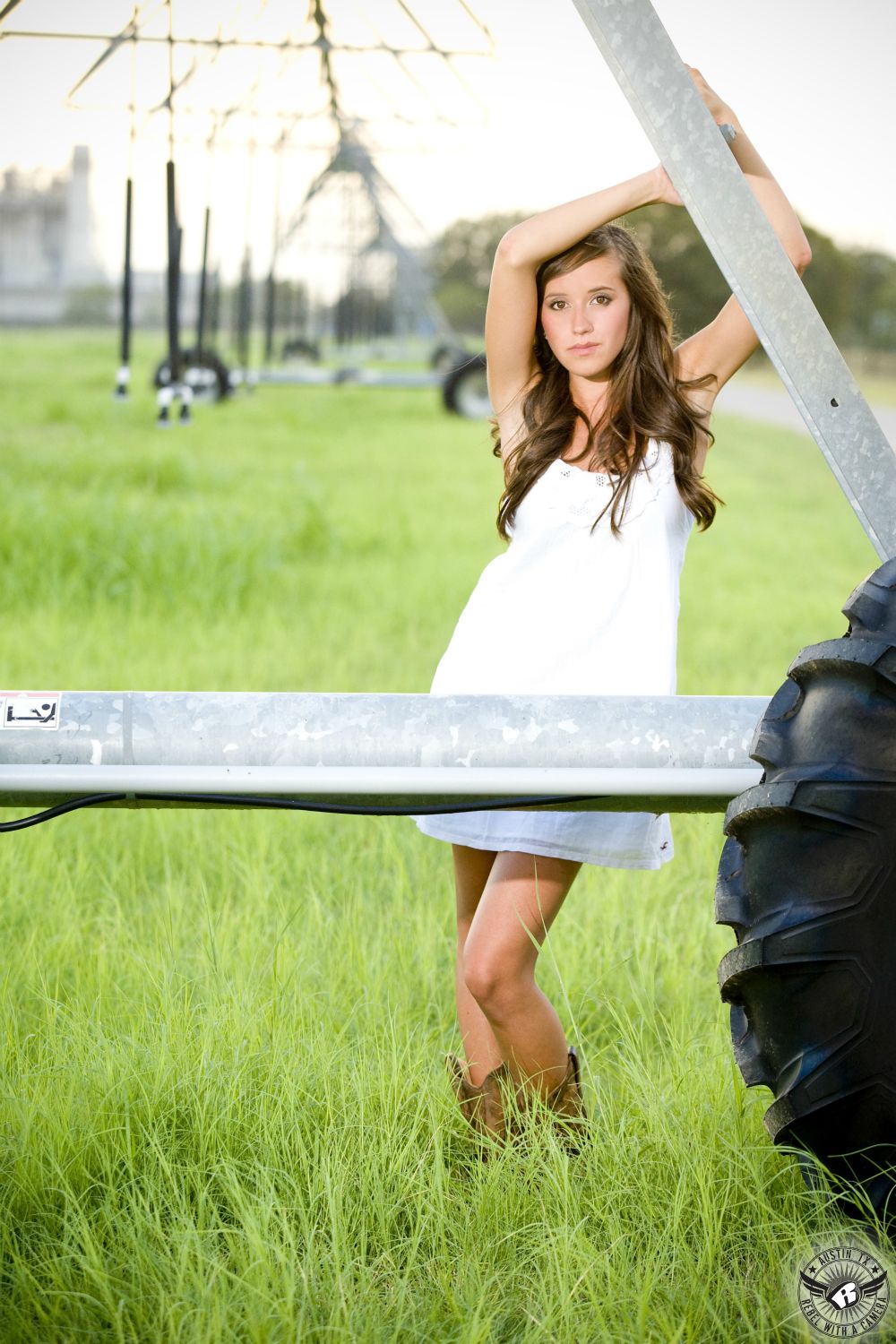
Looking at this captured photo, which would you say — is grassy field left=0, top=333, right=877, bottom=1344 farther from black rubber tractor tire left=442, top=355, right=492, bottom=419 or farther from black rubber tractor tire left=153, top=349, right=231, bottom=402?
black rubber tractor tire left=442, top=355, right=492, bottom=419

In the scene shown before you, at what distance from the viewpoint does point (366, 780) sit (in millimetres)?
1226

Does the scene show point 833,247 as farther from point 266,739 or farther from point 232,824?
point 266,739

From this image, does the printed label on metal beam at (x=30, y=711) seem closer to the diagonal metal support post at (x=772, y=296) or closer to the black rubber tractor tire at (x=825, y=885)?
the black rubber tractor tire at (x=825, y=885)

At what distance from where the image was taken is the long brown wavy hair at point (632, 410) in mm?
1655

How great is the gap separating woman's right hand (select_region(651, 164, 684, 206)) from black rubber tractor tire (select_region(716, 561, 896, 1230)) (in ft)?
1.50

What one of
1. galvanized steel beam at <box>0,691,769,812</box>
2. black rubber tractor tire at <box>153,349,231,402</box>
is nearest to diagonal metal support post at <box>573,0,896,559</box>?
galvanized steel beam at <box>0,691,769,812</box>

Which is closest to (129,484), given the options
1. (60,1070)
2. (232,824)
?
(232,824)

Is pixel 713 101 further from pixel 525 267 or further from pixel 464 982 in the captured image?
pixel 464 982

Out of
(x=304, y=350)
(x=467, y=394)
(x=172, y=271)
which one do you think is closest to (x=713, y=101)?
(x=172, y=271)

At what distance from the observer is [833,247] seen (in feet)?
67.6

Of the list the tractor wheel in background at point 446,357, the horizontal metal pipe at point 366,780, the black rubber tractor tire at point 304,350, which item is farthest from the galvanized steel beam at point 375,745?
the black rubber tractor tire at point 304,350

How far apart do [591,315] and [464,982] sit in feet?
2.71

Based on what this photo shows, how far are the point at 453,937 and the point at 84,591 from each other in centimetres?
284

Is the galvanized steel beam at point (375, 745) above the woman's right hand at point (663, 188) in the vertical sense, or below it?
below
